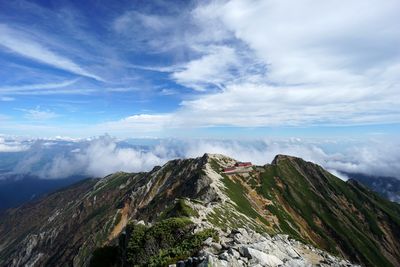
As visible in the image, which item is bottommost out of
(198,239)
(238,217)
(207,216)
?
(238,217)

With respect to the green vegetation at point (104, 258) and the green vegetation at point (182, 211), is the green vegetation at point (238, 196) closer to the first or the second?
the green vegetation at point (182, 211)

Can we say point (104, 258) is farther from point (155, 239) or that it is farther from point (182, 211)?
point (182, 211)

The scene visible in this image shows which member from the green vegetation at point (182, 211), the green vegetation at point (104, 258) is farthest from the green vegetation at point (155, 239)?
the green vegetation at point (182, 211)

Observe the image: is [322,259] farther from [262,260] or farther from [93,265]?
[93,265]

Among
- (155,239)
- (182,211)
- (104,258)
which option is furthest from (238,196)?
(155,239)

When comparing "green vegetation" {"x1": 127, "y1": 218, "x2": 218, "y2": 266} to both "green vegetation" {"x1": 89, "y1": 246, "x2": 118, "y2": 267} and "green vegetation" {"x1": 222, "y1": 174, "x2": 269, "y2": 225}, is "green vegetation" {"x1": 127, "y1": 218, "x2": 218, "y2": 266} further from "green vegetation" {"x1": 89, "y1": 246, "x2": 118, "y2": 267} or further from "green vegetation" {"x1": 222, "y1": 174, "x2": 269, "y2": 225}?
"green vegetation" {"x1": 222, "y1": 174, "x2": 269, "y2": 225}

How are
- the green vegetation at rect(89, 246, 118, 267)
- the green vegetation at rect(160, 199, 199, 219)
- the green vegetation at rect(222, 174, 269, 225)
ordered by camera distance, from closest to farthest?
the green vegetation at rect(89, 246, 118, 267) → the green vegetation at rect(160, 199, 199, 219) → the green vegetation at rect(222, 174, 269, 225)

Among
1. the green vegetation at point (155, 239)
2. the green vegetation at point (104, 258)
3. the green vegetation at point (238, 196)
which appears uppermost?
the green vegetation at point (155, 239)

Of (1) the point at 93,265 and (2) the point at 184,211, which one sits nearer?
(1) the point at 93,265

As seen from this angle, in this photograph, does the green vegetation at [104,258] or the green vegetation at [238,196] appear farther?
the green vegetation at [238,196]

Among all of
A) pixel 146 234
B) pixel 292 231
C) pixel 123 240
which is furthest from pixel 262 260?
pixel 292 231

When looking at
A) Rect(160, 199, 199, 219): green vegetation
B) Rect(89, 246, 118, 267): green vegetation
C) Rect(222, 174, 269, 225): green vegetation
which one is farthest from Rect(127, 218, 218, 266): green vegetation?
Rect(222, 174, 269, 225): green vegetation
